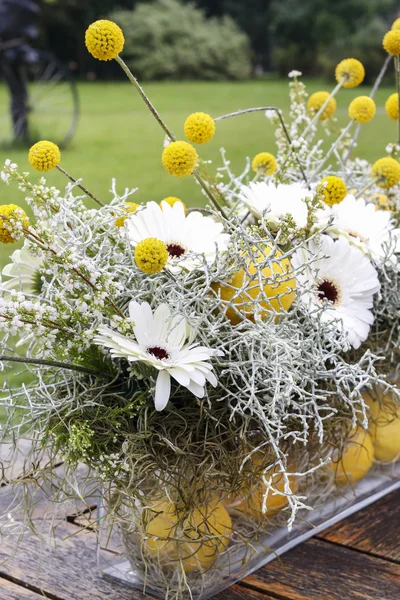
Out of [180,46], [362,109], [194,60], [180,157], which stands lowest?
[180,157]

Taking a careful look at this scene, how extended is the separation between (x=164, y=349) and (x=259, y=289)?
105 mm

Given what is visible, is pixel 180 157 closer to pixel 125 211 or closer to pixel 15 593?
pixel 125 211

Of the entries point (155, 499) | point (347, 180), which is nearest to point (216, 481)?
point (155, 499)

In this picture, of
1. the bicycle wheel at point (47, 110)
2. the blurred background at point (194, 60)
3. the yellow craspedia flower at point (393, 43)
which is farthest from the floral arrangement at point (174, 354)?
the blurred background at point (194, 60)

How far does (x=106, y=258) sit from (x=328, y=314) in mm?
221

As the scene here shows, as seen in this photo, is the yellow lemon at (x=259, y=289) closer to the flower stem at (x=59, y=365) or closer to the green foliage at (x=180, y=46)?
the flower stem at (x=59, y=365)

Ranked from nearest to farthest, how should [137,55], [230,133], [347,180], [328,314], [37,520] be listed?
[328,314] < [37,520] < [347,180] < [230,133] < [137,55]

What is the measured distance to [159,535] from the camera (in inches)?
29.7

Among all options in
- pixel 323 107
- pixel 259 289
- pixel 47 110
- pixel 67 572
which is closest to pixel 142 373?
pixel 259 289

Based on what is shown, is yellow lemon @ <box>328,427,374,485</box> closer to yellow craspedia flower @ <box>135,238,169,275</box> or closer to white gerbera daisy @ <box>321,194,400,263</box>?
white gerbera daisy @ <box>321,194,400,263</box>

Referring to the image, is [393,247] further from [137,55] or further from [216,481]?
[137,55]

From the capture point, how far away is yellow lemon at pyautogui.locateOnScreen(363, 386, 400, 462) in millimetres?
931

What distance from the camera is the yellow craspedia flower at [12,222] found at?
2.22 feet

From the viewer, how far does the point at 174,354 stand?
71 centimetres
